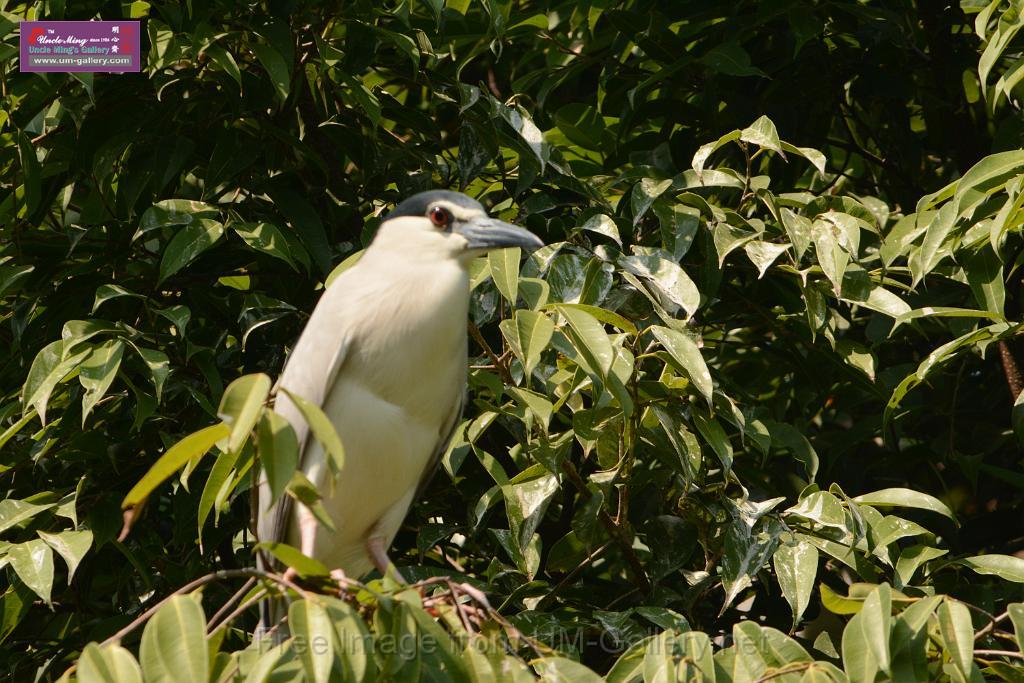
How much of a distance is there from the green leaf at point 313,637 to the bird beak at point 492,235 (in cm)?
97

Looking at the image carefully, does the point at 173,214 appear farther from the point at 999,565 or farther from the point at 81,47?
the point at 999,565

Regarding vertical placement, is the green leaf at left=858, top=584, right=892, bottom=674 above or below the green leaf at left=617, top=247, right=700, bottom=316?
below

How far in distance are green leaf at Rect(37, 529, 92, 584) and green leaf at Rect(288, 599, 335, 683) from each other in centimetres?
90

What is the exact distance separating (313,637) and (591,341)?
0.68 metres

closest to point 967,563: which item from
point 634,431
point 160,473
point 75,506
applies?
point 634,431

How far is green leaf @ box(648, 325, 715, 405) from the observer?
1.98 m

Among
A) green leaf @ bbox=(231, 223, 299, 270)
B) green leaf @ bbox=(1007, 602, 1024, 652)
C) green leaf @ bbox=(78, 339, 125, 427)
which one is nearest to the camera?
green leaf @ bbox=(1007, 602, 1024, 652)

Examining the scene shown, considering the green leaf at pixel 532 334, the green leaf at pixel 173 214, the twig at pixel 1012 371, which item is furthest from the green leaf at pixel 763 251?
the green leaf at pixel 173 214

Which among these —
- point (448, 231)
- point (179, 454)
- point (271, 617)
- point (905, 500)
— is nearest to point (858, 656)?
point (905, 500)

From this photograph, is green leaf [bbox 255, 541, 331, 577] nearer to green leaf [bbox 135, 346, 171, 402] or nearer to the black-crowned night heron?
the black-crowned night heron

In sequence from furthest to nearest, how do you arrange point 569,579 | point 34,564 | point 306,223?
1. point 306,223
2. point 569,579
3. point 34,564

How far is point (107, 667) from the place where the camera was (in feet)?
4.52

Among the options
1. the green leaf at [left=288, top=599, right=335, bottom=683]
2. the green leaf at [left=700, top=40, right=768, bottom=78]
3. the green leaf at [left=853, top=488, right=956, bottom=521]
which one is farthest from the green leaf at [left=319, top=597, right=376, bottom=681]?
the green leaf at [left=700, top=40, right=768, bottom=78]

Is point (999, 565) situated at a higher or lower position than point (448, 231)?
lower
